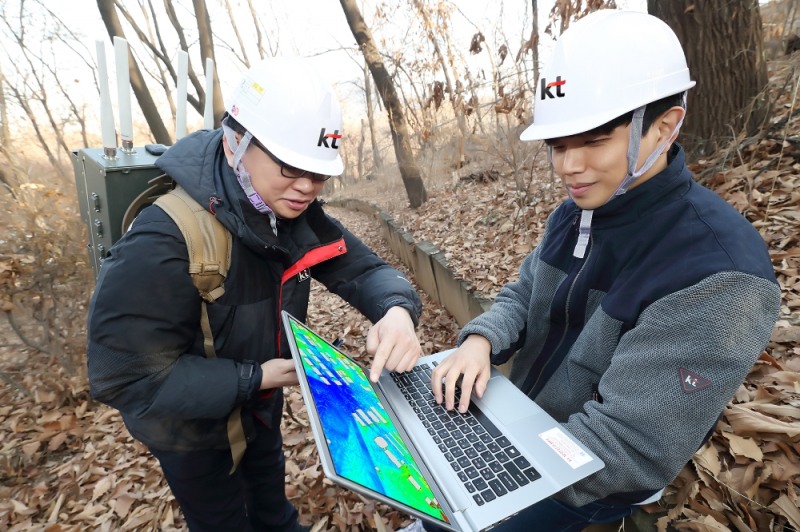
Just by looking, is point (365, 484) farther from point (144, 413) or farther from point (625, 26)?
point (625, 26)

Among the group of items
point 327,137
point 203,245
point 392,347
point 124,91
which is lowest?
point 392,347

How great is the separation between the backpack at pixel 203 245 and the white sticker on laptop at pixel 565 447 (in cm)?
135

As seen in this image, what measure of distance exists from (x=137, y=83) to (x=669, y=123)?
10.0m

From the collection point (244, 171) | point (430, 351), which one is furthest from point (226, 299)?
point (430, 351)

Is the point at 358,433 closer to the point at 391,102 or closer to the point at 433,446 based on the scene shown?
the point at 433,446

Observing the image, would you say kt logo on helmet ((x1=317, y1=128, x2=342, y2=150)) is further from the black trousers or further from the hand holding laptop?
the black trousers

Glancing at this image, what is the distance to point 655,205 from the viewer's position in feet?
4.37

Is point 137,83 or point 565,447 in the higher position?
point 137,83

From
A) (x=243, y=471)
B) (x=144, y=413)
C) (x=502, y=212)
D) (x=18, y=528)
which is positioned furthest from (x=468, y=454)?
(x=502, y=212)

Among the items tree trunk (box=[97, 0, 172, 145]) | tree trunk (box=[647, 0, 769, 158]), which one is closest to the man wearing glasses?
tree trunk (box=[647, 0, 769, 158])

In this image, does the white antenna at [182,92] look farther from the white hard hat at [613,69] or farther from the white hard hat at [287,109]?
the white hard hat at [613,69]

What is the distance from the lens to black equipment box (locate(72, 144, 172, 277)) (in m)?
1.96

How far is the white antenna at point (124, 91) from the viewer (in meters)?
2.33

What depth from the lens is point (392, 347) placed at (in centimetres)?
177
